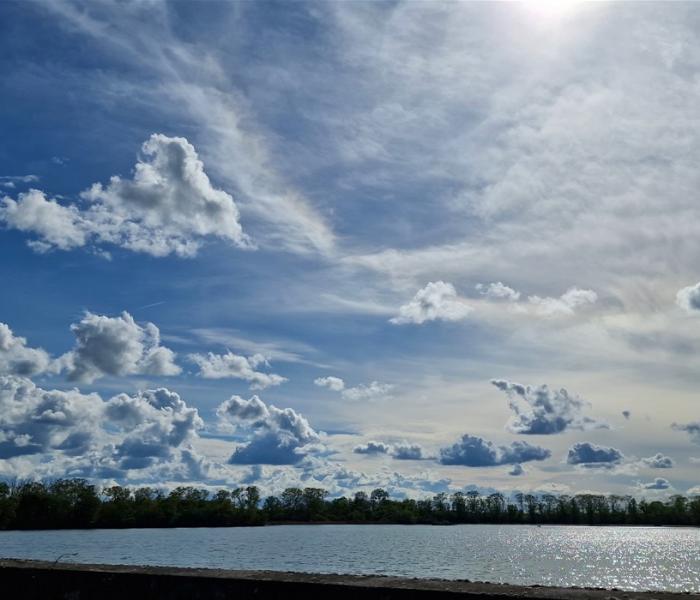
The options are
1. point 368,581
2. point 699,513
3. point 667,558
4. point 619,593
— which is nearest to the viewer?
→ point 619,593

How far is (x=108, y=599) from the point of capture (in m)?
8.67

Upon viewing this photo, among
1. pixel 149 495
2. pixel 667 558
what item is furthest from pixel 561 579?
pixel 149 495

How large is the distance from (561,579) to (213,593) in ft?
183

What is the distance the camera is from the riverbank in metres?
7.01

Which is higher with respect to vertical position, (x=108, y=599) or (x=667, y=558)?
(x=108, y=599)

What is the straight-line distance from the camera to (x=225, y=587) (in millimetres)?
8086

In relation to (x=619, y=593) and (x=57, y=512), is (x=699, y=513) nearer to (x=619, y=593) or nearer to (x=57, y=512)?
(x=57, y=512)

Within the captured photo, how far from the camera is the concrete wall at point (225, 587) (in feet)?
23.0

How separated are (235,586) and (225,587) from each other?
0.47 feet

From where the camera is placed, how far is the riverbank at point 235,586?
701 cm

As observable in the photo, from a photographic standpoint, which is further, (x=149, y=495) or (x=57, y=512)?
(x=149, y=495)

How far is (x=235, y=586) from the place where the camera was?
8.04 metres

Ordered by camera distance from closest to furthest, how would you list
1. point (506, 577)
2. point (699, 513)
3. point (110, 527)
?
point (506, 577), point (110, 527), point (699, 513)

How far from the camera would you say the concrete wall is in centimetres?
702
